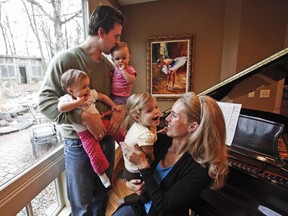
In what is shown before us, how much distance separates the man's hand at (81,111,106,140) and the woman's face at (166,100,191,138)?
1.35 ft

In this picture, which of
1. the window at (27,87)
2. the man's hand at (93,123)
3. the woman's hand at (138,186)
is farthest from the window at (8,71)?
the woman's hand at (138,186)

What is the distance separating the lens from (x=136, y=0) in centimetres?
273

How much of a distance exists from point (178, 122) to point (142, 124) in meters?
0.19

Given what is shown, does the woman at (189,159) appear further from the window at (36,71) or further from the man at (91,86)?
the window at (36,71)

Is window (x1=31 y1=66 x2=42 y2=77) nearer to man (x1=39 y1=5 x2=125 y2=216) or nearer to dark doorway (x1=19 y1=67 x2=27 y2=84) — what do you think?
dark doorway (x1=19 y1=67 x2=27 y2=84)

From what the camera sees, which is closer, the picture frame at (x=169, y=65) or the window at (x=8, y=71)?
the window at (x=8, y=71)

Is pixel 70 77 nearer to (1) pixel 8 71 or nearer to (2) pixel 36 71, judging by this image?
(1) pixel 8 71

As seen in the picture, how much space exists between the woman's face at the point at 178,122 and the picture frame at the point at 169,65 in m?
2.04

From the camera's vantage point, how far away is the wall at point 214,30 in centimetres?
237

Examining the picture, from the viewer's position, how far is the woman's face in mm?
909

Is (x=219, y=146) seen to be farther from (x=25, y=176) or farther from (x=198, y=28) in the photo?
(x=198, y=28)

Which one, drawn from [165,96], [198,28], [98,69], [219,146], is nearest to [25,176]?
[98,69]

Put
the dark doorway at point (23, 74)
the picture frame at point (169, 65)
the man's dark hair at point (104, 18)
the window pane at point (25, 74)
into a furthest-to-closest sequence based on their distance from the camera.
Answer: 1. the picture frame at point (169, 65)
2. the dark doorway at point (23, 74)
3. the window pane at point (25, 74)
4. the man's dark hair at point (104, 18)

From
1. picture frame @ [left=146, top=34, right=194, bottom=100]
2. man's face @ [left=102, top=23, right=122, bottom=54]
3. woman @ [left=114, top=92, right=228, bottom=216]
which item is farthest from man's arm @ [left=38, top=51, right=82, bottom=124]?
picture frame @ [left=146, top=34, right=194, bottom=100]
